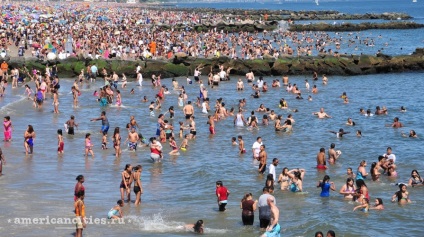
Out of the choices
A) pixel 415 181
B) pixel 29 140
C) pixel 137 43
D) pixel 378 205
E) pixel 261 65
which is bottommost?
pixel 378 205

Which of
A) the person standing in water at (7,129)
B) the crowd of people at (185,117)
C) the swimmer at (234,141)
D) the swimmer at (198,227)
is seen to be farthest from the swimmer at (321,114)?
the swimmer at (198,227)

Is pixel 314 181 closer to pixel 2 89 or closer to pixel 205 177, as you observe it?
pixel 205 177

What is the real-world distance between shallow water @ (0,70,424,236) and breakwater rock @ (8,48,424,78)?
25.6ft

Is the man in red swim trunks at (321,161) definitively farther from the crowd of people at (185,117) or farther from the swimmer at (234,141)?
the swimmer at (234,141)

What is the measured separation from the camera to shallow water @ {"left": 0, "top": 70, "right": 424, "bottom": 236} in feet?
52.9

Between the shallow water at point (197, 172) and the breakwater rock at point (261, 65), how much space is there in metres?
7.80

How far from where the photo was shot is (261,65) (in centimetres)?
4825

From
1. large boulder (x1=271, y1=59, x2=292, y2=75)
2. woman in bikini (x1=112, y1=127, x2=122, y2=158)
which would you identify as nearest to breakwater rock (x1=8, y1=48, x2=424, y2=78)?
large boulder (x1=271, y1=59, x2=292, y2=75)

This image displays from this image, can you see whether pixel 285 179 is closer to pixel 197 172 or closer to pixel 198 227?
pixel 197 172

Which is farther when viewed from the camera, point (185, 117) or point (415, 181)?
point (185, 117)

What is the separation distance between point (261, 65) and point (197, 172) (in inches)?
1083

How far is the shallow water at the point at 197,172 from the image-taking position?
16.1 metres

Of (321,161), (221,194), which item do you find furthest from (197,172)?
(221,194)

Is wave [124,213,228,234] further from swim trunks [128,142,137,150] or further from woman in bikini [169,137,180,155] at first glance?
swim trunks [128,142,137,150]
